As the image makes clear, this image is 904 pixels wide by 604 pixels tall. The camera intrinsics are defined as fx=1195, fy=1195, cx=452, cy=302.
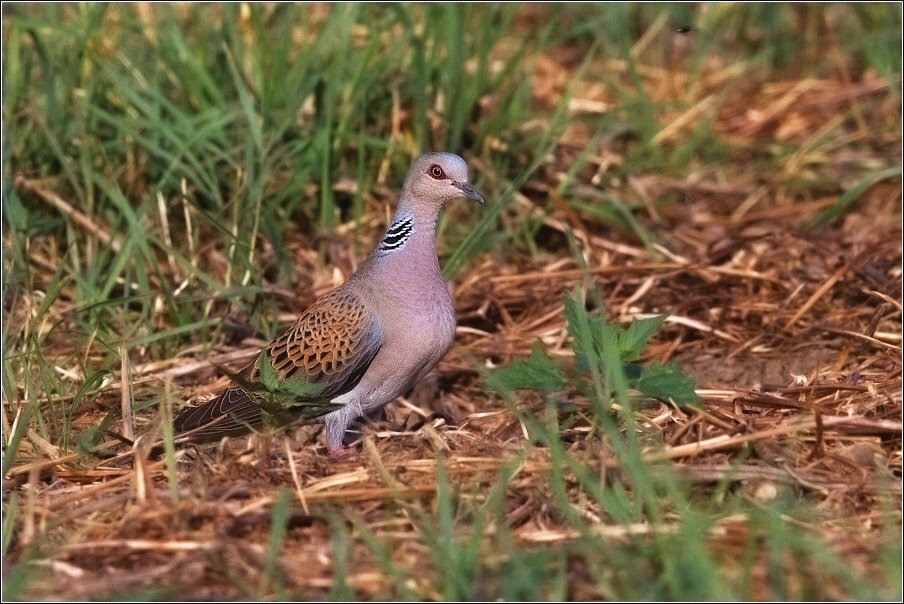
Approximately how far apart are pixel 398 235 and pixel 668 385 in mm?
1163

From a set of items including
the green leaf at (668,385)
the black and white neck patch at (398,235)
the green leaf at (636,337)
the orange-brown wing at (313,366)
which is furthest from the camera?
the black and white neck patch at (398,235)

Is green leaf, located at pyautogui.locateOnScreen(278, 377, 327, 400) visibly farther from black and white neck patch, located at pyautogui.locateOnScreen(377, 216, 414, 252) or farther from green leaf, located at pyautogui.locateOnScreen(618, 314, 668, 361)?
green leaf, located at pyautogui.locateOnScreen(618, 314, 668, 361)

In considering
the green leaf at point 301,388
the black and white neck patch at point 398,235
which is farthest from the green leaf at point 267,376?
the black and white neck patch at point 398,235

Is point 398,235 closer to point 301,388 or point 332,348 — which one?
point 332,348

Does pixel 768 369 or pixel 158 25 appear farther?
pixel 158 25

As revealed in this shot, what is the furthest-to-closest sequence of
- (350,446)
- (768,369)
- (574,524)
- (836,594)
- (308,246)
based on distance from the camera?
(308,246) < (768,369) < (350,446) < (574,524) < (836,594)

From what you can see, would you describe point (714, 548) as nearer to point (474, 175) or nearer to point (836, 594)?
point (836, 594)

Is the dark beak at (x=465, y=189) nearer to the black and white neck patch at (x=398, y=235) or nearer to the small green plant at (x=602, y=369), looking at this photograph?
the black and white neck patch at (x=398, y=235)

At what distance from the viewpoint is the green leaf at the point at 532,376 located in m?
3.60

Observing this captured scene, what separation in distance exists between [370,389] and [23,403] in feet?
3.99

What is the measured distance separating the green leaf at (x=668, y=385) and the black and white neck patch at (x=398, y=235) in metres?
1.03

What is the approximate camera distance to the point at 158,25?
5922 millimetres

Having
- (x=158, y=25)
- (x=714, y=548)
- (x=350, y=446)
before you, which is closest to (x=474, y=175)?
(x=158, y=25)

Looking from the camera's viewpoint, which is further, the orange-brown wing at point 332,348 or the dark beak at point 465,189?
the dark beak at point 465,189
